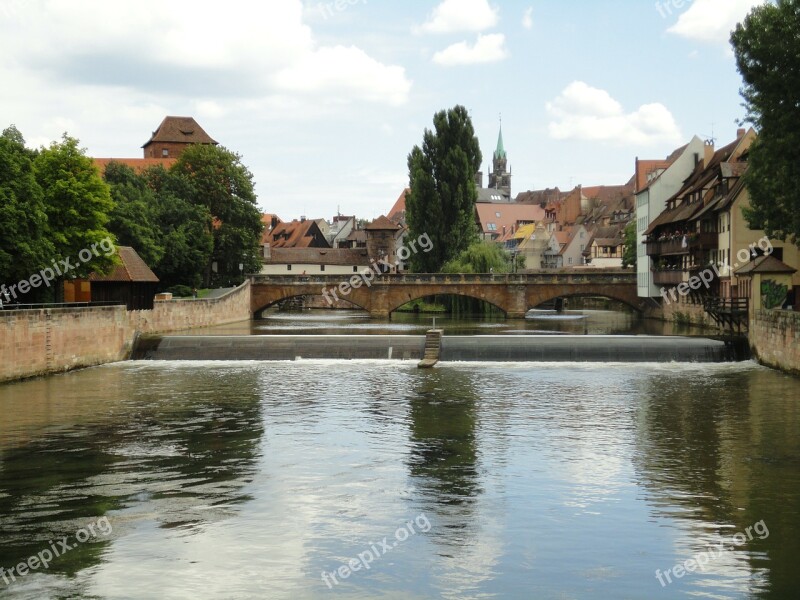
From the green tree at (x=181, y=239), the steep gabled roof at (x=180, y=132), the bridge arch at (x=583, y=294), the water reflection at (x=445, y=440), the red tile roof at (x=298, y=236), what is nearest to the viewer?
the water reflection at (x=445, y=440)

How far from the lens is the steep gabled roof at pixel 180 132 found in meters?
131

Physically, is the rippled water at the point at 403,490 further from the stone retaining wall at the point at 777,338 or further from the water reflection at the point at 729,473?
the stone retaining wall at the point at 777,338

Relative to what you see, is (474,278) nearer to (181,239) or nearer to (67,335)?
(181,239)

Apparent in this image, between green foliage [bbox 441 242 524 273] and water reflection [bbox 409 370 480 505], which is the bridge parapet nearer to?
green foliage [bbox 441 242 524 273]

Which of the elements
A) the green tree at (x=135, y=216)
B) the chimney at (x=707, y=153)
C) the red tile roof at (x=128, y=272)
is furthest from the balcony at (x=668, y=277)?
the green tree at (x=135, y=216)

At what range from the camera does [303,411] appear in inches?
1242

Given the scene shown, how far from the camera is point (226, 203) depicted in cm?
8706

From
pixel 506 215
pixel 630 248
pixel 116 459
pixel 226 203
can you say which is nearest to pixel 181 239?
pixel 226 203

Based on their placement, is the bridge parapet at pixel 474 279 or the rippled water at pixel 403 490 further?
the bridge parapet at pixel 474 279

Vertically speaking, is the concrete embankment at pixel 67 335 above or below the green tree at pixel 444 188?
below

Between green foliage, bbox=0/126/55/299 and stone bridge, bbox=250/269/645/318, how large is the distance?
43.2 m

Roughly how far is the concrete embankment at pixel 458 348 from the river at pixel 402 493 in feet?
35.0

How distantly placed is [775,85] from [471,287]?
5046 cm

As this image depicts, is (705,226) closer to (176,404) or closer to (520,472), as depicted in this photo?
(176,404)
